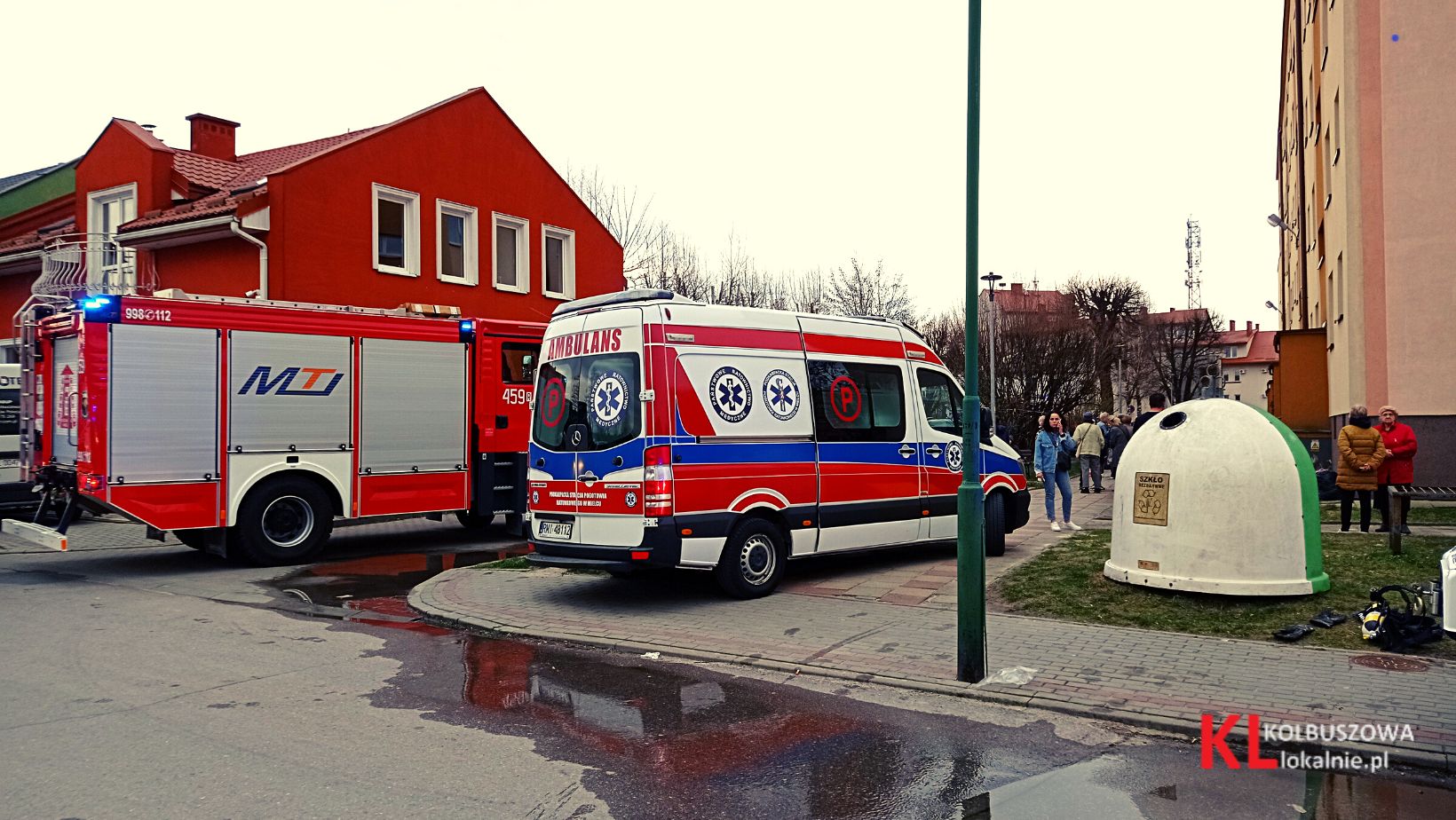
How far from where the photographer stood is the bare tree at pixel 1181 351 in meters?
62.6

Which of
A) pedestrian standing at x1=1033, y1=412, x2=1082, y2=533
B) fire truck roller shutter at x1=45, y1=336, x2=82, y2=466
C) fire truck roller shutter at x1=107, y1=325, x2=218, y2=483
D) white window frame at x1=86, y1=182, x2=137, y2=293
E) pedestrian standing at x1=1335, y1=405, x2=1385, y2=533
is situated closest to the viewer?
fire truck roller shutter at x1=107, y1=325, x2=218, y2=483

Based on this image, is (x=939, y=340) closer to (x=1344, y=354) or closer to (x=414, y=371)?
(x=1344, y=354)

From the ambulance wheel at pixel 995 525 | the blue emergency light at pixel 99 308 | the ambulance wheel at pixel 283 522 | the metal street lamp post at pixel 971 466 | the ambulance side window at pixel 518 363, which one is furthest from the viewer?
the ambulance side window at pixel 518 363

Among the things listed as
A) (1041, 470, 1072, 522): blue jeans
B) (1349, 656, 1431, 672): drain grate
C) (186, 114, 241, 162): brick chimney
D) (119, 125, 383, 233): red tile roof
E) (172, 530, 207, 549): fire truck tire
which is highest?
(186, 114, 241, 162): brick chimney

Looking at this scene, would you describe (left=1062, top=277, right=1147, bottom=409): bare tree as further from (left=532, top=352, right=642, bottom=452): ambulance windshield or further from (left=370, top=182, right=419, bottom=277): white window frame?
(left=532, top=352, right=642, bottom=452): ambulance windshield

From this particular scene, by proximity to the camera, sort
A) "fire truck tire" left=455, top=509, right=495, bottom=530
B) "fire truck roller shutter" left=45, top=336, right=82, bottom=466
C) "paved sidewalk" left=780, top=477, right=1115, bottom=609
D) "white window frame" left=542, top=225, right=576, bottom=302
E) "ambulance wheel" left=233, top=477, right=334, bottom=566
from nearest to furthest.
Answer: "paved sidewalk" left=780, top=477, right=1115, bottom=609
"fire truck roller shutter" left=45, top=336, right=82, bottom=466
"ambulance wheel" left=233, top=477, right=334, bottom=566
"fire truck tire" left=455, top=509, right=495, bottom=530
"white window frame" left=542, top=225, right=576, bottom=302

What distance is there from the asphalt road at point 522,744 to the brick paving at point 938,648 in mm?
338

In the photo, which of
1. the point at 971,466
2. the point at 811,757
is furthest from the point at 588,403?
the point at 811,757

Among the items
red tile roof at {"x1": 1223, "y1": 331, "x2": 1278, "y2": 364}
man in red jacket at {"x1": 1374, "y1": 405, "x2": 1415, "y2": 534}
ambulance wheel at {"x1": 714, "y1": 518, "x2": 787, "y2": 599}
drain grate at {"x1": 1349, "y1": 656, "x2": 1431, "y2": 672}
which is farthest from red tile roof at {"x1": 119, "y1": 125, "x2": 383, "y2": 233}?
red tile roof at {"x1": 1223, "y1": 331, "x2": 1278, "y2": 364}

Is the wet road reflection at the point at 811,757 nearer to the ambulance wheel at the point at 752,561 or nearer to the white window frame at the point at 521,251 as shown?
the ambulance wheel at the point at 752,561

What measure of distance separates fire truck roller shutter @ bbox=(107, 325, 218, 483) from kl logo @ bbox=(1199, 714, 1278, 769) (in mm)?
10560

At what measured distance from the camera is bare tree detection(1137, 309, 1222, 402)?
6262 cm

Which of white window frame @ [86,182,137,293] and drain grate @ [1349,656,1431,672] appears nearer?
drain grate @ [1349,656,1431,672]

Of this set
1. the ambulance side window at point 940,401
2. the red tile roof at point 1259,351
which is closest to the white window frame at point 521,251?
the ambulance side window at point 940,401
